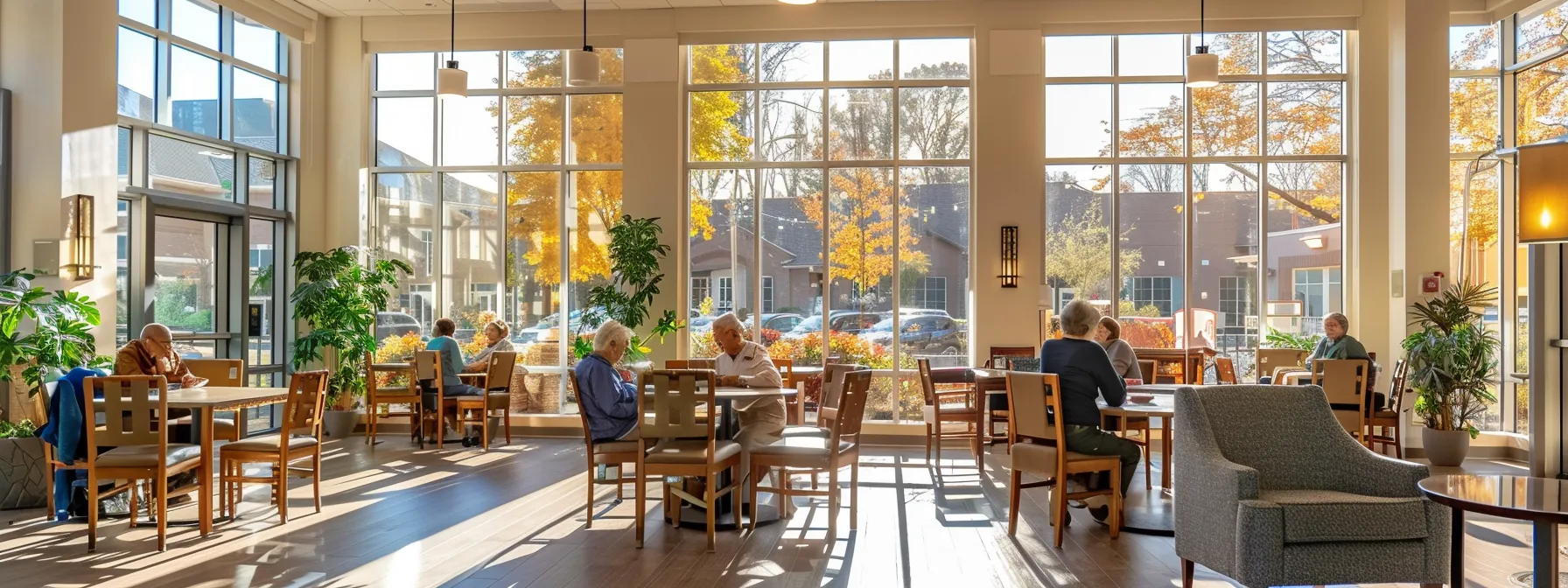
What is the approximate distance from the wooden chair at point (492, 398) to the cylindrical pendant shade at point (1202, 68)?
669 cm

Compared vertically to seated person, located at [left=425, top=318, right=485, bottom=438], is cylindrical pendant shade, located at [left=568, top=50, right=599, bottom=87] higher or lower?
higher

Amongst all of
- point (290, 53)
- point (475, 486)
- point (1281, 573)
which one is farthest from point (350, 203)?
point (1281, 573)

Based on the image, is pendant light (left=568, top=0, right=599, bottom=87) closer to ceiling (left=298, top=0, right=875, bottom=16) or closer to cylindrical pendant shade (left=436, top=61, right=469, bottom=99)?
cylindrical pendant shade (left=436, top=61, right=469, bottom=99)

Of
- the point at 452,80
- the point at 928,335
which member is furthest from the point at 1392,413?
the point at 452,80

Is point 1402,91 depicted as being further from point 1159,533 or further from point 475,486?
point 475,486

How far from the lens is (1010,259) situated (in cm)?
1027

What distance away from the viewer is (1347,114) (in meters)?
10.2

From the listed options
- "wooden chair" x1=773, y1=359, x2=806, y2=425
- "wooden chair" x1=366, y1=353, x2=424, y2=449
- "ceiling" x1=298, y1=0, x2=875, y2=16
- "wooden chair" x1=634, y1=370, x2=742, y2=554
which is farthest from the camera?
"ceiling" x1=298, y1=0, x2=875, y2=16

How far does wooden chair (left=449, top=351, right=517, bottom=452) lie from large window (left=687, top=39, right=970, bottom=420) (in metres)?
1.94

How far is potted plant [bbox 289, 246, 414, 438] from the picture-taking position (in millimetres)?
10367

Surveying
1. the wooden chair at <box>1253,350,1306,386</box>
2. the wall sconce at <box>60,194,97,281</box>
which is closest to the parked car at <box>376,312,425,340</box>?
the wall sconce at <box>60,194,97,281</box>

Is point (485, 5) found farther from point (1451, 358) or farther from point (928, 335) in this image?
point (1451, 358)

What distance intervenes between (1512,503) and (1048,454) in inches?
97.0

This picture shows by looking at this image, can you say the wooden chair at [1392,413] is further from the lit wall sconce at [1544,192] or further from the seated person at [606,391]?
the seated person at [606,391]
